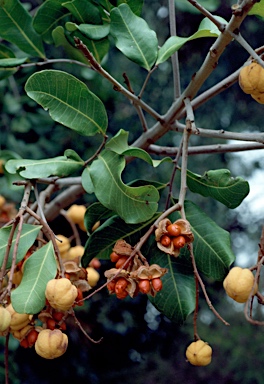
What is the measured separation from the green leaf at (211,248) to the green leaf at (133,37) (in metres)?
0.20

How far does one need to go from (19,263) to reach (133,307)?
1.43 metres

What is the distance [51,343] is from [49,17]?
19.5 inches

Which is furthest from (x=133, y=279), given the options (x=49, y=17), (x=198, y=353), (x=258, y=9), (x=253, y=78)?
(x=49, y=17)

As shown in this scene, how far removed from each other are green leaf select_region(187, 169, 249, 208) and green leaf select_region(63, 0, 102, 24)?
0.28 metres

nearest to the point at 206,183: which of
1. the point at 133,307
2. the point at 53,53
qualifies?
the point at 53,53

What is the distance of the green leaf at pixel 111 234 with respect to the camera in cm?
64

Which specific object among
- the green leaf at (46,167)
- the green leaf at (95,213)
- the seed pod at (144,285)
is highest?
the green leaf at (46,167)

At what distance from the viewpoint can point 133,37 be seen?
681 millimetres

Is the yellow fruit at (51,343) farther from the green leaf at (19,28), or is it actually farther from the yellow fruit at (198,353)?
the green leaf at (19,28)

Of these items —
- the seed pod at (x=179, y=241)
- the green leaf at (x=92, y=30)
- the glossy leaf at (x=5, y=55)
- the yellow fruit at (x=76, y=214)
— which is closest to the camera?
the seed pod at (x=179, y=241)

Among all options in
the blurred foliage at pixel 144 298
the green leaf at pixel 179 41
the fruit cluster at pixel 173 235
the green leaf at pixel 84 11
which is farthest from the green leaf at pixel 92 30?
the blurred foliage at pixel 144 298

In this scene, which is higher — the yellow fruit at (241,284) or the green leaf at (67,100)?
the green leaf at (67,100)

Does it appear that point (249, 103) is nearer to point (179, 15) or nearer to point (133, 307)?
point (179, 15)

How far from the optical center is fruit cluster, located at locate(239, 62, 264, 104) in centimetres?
52
